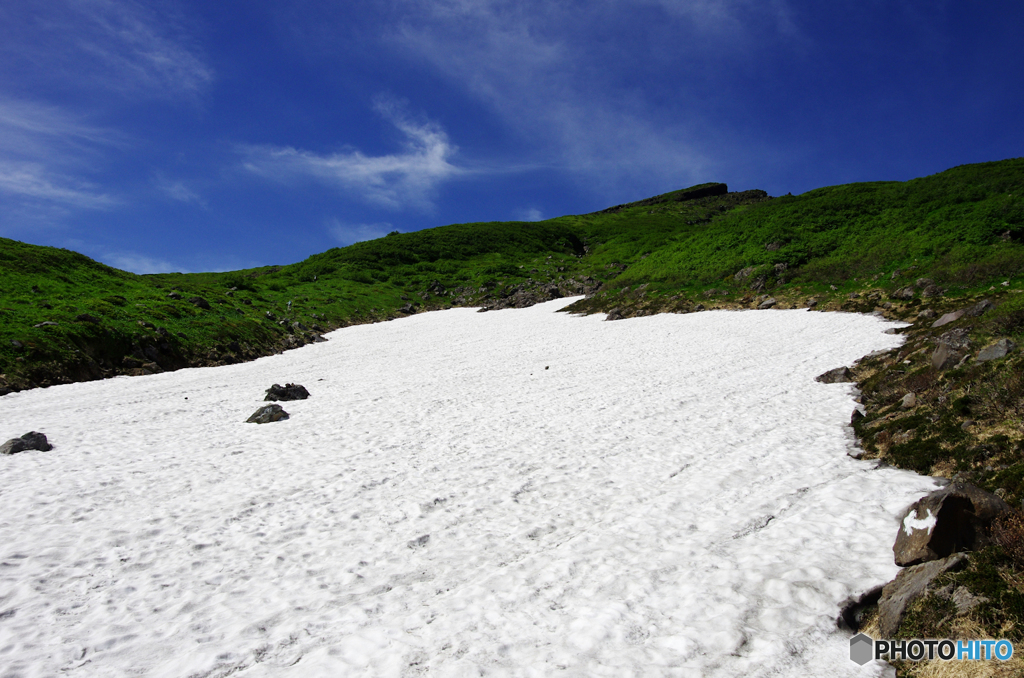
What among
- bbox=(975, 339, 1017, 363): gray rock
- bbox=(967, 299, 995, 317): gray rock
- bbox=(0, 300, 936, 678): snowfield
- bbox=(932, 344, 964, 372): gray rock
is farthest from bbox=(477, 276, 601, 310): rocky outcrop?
bbox=(975, 339, 1017, 363): gray rock

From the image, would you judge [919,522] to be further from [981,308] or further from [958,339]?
[981,308]

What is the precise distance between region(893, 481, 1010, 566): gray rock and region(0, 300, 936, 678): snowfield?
71cm

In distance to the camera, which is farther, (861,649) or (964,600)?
(861,649)

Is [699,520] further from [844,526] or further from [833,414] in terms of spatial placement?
[833,414]

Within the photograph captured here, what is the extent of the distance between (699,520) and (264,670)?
815 centimetres

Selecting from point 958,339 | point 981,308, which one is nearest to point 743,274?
point 981,308

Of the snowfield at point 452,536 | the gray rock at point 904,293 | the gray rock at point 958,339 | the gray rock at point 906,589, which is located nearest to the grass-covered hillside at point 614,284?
the gray rock at point 904,293

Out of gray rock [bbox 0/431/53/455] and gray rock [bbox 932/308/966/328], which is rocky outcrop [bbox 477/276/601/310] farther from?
gray rock [bbox 0/431/53/455]

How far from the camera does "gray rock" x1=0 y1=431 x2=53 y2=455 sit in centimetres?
1454

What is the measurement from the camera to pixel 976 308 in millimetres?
19016

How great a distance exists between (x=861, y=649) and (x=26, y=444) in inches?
870

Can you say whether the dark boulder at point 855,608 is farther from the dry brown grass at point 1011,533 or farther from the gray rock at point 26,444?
the gray rock at point 26,444

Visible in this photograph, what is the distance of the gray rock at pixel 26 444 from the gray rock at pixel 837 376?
28.7m

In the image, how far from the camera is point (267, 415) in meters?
18.7
